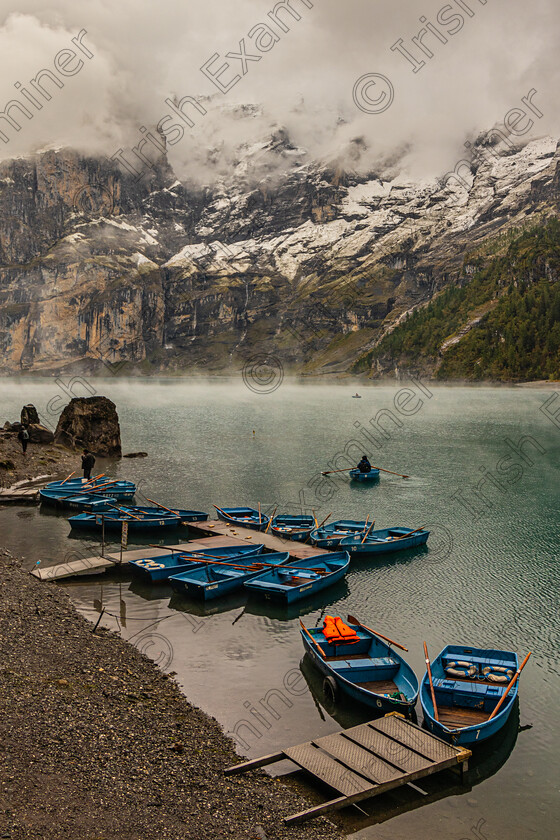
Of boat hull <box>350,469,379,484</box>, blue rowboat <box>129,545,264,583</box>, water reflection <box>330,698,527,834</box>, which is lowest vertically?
boat hull <box>350,469,379,484</box>

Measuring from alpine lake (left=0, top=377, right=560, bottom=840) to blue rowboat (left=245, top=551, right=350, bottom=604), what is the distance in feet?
2.79

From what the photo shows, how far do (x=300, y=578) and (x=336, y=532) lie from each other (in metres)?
10.6

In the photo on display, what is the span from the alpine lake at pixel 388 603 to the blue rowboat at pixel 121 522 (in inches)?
48.7

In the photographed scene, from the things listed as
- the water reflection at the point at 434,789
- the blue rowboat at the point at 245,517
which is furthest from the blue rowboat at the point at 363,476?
the water reflection at the point at 434,789

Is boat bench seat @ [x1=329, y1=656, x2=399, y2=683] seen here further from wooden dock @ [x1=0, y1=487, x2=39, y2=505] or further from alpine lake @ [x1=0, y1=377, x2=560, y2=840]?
wooden dock @ [x1=0, y1=487, x2=39, y2=505]

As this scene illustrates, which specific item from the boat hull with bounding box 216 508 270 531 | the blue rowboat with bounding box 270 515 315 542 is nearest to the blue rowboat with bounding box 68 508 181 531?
the boat hull with bounding box 216 508 270 531

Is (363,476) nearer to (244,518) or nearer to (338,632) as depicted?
(244,518)

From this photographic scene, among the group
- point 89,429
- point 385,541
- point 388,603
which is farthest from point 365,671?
point 89,429

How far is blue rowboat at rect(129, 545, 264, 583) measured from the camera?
37.6 m

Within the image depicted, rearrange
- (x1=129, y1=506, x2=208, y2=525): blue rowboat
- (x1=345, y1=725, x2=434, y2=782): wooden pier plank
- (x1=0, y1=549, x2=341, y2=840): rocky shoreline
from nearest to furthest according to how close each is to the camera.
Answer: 1. (x1=0, y1=549, x2=341, y2=840): rocky shoreline
2. (x1=345, y1=725, x2=434, y2=782): wooden pier plank
3. (x1=129, y1=506, x2=208, y2=525): blue rowboat

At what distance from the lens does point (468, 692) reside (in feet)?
73.8

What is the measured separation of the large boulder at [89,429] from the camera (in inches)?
3295

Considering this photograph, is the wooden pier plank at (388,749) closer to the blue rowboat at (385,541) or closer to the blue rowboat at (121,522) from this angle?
the blue rowboat at (385,541)

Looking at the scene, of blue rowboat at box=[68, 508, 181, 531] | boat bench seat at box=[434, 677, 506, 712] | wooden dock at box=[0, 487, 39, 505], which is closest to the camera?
boat bench seat at box=[434, 677, 506, 712]
